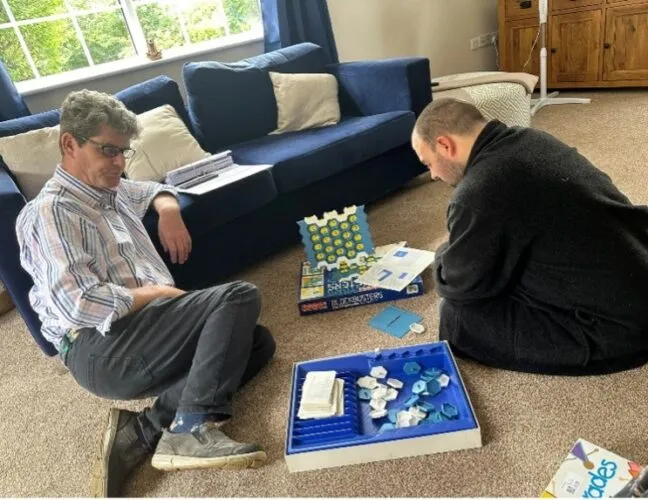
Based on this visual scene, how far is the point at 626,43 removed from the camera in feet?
11.8

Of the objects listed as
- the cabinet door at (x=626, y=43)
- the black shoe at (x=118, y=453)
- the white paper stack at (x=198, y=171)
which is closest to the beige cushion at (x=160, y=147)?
the white paper stack at (x=198, y=171)

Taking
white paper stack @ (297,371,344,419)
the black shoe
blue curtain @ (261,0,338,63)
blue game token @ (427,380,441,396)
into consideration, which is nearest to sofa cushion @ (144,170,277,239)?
the black shoe

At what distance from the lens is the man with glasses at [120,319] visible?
120 centimetres

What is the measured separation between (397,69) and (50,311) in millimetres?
1972

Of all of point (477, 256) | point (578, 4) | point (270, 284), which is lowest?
point (270, 284)

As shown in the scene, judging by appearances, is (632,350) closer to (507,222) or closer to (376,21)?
(507,222)

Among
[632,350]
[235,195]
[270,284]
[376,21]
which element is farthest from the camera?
[376,21]

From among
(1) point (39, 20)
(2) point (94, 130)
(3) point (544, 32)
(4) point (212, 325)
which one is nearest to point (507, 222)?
(4) point (212, 325)

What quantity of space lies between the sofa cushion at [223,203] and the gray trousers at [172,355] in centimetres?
53

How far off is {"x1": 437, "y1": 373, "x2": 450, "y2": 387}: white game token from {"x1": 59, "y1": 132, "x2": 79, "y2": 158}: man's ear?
3.69 feet

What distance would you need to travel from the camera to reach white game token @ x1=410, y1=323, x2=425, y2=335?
1.61m

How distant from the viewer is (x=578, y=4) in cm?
368

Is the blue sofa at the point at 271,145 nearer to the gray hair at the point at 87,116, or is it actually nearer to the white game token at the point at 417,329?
the gray hair at the point at 87,116

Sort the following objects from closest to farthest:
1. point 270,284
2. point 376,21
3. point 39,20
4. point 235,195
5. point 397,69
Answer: point 235,195 < point 270,284 < point 397,69 < point 39,20 < point 376,21
